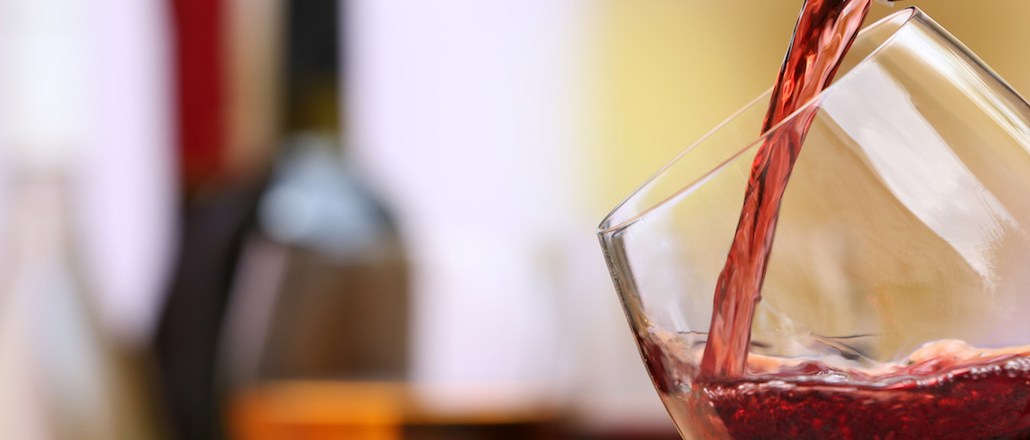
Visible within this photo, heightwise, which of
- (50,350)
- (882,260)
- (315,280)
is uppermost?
(882,260)

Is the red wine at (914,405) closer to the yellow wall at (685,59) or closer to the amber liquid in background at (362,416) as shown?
the amber liquid in background at (362,416)

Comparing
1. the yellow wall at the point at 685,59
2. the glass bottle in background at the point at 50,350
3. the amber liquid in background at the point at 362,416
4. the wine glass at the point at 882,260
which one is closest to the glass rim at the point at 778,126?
the wine glass at the point at 882,260

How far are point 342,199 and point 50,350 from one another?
396mm

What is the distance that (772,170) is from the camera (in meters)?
0.32

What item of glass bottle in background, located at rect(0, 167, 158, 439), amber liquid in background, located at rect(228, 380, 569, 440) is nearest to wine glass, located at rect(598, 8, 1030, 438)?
amber liquid in background, located at rect(228, 380, 569, 440)

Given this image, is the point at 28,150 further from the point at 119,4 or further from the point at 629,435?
the point at 629,435

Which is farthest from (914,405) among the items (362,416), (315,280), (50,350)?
(50,350)

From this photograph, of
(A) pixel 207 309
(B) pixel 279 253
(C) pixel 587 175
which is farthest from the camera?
(C) pixel 587 175

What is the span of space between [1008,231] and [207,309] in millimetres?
891

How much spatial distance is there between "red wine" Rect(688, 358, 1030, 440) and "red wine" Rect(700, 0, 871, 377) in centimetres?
2

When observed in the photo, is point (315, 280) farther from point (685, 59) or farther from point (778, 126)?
point (685, 59)

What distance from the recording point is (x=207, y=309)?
3.62 feet

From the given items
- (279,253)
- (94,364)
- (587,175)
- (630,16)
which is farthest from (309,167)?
(630,16)

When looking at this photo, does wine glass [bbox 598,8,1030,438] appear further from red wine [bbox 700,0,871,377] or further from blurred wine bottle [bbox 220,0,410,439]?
blurred wine bottle [bbox 220,0,410,439]
